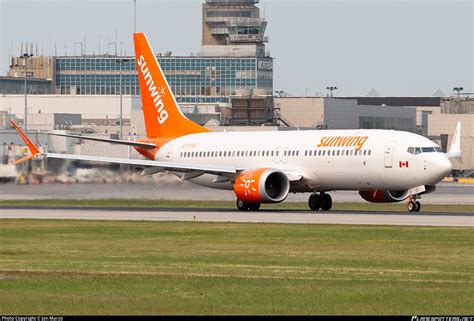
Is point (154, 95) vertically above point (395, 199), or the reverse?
point (154, 95)

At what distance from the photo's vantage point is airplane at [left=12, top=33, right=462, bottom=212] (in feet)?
194

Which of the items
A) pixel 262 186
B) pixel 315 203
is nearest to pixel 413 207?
pixel 315 203

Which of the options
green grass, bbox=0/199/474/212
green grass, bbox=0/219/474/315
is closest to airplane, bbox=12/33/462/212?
green grass, bbox=0/199/474/212

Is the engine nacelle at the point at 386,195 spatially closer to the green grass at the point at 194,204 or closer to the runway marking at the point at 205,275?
the green grass at the point at 194,204

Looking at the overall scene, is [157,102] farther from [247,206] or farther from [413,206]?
[413,206]

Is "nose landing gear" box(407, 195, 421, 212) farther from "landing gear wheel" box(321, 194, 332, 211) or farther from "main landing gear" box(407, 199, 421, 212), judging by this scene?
"landing gear wheel" box(321, 194, 332, 211)

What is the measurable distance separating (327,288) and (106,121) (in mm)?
158989

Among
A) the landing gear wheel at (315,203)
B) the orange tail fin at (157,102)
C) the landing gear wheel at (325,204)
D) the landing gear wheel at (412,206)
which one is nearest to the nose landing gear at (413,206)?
the landing gear wheel at (412,206)

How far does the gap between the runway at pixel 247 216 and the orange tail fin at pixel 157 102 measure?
12111 mm

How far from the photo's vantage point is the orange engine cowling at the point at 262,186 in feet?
201

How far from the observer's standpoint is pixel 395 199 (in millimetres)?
62938

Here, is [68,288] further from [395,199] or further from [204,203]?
[204,203]

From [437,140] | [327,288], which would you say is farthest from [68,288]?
[437,140]

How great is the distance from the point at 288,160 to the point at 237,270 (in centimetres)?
3466
